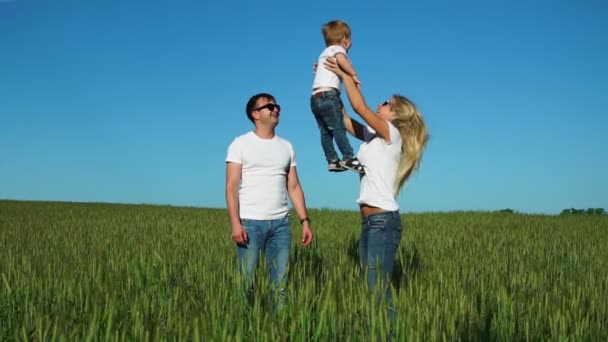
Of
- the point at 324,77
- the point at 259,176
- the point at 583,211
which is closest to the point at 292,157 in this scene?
the point at 259,176

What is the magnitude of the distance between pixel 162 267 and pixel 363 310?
2.67 metres

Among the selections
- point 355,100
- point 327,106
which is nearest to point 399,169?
point 355,100

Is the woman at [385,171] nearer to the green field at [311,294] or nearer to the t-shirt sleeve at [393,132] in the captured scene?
the t-shirt sleeve at [393,132]

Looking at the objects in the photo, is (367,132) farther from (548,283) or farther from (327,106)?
(548,283)

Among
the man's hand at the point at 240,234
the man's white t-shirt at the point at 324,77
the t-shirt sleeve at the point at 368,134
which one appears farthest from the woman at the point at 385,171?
the man's white t-shirt at the point at 324,77

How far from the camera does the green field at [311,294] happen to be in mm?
3143

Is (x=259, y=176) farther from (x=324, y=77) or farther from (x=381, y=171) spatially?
(x=324, y=77)

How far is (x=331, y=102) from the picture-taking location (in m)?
5.49

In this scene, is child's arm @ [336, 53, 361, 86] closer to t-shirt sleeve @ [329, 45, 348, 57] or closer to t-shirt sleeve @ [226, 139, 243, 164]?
t-shirt sleeve @ [329, 45, 348, 57]

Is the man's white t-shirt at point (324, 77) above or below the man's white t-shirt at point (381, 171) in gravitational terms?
above

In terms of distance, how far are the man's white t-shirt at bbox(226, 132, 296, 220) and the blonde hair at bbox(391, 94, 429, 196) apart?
1013 mm

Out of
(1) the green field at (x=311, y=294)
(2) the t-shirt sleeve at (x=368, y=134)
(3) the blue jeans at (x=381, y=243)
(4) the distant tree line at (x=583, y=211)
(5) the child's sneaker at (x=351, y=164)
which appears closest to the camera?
(1) the green field at (x=311, y=294)

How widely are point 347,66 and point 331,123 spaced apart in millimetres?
699

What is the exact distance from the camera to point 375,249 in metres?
3.97
